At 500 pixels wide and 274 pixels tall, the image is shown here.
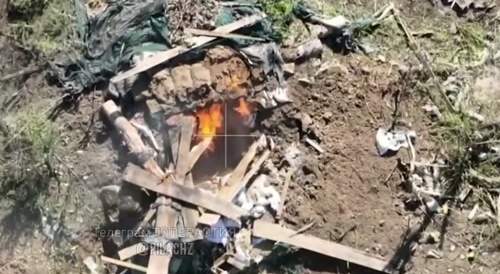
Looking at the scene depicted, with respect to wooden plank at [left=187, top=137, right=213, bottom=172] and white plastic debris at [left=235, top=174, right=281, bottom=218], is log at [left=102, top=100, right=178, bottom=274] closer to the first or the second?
wooden plank at [left=187, top=137, right=213, bottom=172]

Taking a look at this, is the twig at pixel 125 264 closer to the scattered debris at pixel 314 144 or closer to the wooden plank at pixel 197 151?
the wooden plank at pixel 197 151

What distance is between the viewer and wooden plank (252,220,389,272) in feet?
19.1

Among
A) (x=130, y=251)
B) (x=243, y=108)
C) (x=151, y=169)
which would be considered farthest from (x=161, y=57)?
(x=130, y=251)

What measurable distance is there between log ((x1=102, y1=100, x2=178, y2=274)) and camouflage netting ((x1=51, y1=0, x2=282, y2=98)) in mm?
319

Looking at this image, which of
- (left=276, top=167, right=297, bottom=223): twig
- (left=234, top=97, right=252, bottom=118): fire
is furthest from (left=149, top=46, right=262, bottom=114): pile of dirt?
(left=276, top=167, right=297, bottom=223): twig

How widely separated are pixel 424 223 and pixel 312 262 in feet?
2.73

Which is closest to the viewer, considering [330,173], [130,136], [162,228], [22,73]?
[162,228]

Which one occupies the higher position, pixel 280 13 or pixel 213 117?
pixel 280 13

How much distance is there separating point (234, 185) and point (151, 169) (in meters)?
0.57

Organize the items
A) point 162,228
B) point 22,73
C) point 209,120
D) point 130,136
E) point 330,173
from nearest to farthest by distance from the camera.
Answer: point 162,228, point 130,136, point 209,120, point 330,173, point 22,73

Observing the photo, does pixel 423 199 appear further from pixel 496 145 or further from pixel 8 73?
pixel 8 73

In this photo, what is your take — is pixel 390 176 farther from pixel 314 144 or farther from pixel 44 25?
pixel 44 25

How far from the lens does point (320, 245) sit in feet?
19.2

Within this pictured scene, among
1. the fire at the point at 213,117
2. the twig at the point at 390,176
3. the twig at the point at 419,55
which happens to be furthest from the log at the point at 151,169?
the twig at the point at 419,55
